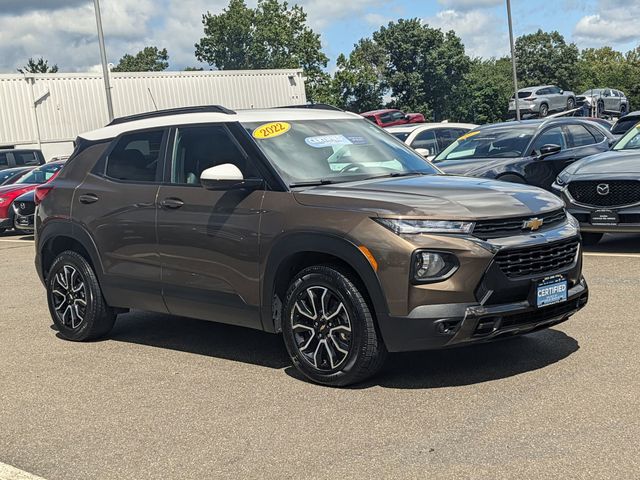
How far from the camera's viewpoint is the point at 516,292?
211 inches

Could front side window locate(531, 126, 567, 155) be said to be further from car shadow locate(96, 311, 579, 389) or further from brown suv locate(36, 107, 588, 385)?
car shadow locate(96, 311, 579, 389)

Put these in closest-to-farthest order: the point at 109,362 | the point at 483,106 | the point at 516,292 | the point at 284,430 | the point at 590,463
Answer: the point at 590,463
the point at 284,430
the point at 516,292
the point at 109,362
the point at 483,106

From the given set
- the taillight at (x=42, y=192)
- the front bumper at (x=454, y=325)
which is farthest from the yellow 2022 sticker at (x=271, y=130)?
the taillight at (x=42, y=192)

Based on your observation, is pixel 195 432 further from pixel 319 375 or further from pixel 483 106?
pixel 483 106

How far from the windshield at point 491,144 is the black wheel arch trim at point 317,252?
7761 millimetres

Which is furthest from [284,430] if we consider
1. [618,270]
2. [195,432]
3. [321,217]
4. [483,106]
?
[483,106]

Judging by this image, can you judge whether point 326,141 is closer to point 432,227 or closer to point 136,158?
point 432,227

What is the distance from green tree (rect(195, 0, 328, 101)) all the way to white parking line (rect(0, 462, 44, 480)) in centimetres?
7532

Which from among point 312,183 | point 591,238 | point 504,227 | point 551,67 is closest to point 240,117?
point 312,183

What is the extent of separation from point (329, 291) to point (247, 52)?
104 meters

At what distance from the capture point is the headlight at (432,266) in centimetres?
520

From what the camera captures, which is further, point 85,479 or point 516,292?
point 516,292

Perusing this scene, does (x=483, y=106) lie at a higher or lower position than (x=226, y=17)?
lower

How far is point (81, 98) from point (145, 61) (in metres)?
115
